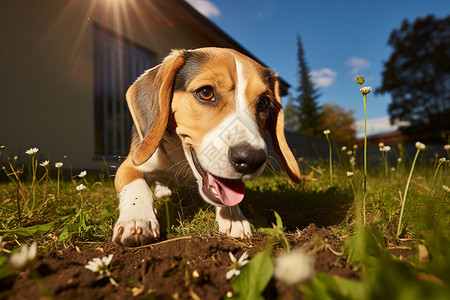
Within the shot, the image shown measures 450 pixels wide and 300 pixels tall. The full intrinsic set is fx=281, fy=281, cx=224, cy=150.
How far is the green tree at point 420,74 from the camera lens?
28.3 metres

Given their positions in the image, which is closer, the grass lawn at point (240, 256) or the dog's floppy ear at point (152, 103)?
the grass lawn at point (240, 256)

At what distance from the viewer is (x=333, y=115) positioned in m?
41.2

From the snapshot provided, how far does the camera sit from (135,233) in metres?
1.54

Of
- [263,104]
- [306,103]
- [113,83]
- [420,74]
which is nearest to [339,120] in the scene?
[306,103]

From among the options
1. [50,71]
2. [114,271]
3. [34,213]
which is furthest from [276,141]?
[50,71]

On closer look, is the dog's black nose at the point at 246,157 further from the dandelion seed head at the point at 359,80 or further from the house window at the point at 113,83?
the house window at the point at 113,83

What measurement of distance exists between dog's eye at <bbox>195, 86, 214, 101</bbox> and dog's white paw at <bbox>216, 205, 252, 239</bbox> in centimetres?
90

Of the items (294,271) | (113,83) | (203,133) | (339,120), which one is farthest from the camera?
(339,120)

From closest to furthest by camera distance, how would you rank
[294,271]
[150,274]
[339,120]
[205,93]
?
[294,271]
[150,274]
[205,93]
[339,120]

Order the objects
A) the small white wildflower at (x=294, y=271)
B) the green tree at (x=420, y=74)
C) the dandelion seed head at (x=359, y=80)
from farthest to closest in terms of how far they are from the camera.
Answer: the green tree at (x=420, y=74)
the dandelion seed head at (x=359, y=80)
the small white wildflower at (x=294, y=271)

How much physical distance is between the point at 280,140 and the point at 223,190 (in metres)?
0.89

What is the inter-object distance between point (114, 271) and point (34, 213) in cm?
139

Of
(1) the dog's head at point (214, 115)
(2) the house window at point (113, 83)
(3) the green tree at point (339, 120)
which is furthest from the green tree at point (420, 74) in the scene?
(1) the dog's head at point (214, 115)

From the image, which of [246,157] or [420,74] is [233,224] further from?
[420,74]
